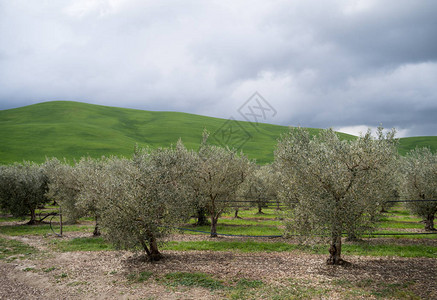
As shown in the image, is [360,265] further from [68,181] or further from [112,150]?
[112,150]

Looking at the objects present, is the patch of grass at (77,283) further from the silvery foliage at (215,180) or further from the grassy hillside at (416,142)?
the grassy hillside at (416,142)

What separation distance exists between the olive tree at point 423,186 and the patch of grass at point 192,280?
78.3ft

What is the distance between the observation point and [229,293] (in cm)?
1277

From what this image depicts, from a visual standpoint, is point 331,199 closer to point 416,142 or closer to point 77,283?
point 77,283

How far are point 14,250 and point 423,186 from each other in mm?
37828

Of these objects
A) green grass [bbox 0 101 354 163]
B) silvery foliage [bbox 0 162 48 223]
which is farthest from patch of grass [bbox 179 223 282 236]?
green grass [bbox 0 101 354 163]

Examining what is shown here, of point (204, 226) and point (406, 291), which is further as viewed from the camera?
point (204, 226)

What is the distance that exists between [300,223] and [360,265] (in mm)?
4562

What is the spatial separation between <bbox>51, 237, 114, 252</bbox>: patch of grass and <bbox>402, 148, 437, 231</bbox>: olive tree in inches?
1140

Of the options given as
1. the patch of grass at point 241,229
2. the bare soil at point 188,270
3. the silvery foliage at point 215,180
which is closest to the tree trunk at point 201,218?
the patch of grass at point 241,229

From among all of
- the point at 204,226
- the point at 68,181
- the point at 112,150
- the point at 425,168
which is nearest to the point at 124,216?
the point at 204,226

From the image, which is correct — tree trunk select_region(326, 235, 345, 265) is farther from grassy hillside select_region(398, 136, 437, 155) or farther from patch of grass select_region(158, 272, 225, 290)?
grassy hillside select_region(398, 136, 437, 155)

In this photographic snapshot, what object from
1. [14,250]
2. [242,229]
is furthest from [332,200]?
[14,250]

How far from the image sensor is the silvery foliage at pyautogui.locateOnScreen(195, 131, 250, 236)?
26797 mm
